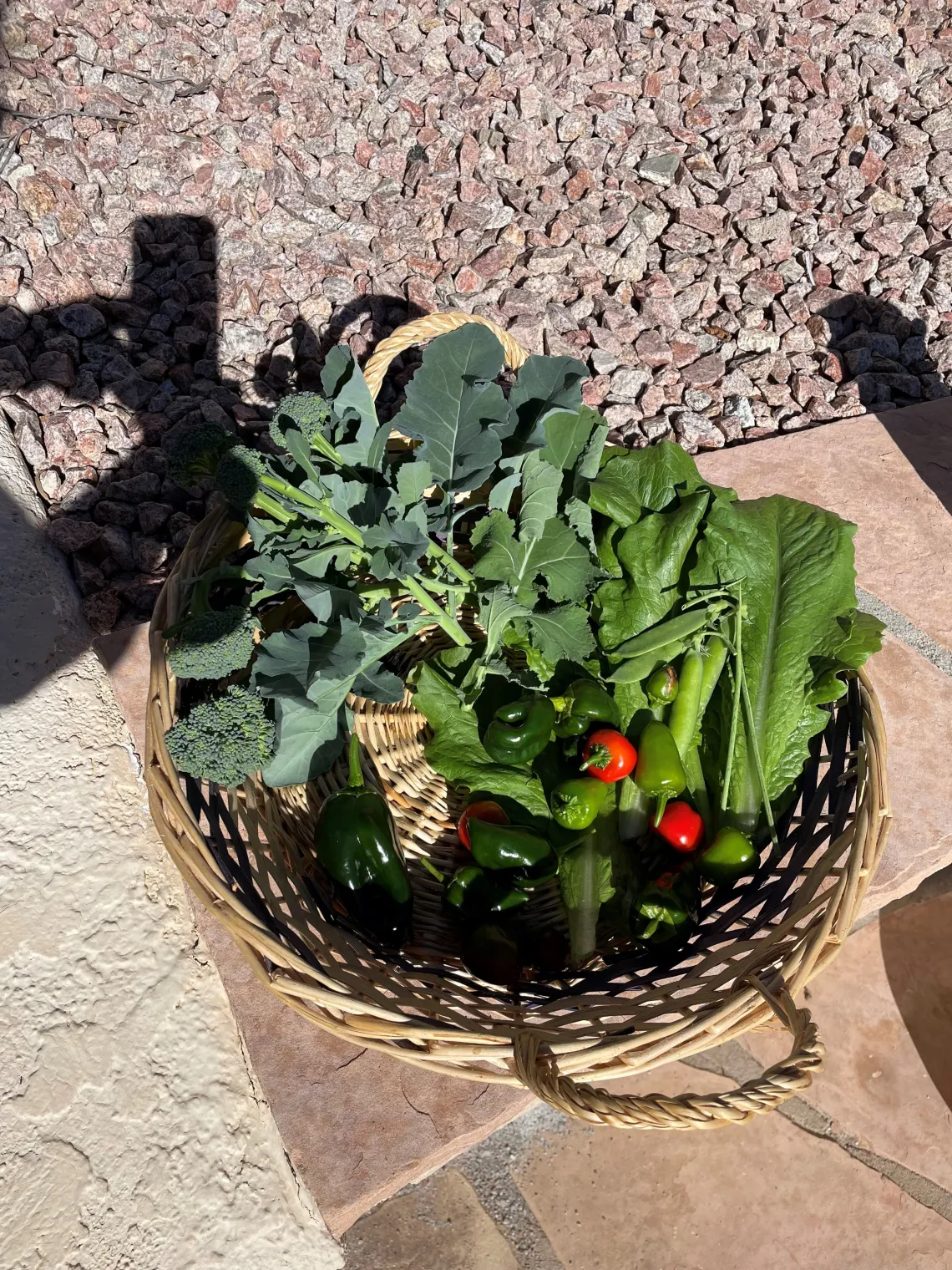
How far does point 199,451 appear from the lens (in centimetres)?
167

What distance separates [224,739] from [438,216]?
2032mm

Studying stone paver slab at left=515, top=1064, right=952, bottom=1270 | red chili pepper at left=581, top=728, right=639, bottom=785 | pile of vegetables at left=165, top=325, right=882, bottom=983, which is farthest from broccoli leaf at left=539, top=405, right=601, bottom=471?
stone paver slab at left=515, top=1064, right=952, bottom=1270

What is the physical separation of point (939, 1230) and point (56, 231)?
124 inches

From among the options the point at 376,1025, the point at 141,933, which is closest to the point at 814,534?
the point at 376,1025

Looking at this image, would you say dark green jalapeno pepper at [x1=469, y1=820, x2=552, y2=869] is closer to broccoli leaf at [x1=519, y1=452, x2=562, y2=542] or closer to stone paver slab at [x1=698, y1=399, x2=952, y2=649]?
broccoli leaf at [x1=519, y1=452, x2=562, y2=542]

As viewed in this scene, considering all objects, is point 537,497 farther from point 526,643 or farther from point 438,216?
point 438,216

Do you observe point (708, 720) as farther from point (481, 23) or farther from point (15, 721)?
point (481, 23)

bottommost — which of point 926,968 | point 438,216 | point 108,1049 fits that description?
point 108,1049

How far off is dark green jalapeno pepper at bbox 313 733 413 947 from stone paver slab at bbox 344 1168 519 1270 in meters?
0.49

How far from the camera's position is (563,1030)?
1.38 meters

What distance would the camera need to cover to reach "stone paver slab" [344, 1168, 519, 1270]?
1.73 meters

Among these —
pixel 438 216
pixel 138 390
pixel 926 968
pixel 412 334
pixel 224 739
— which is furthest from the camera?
pixel 438 216

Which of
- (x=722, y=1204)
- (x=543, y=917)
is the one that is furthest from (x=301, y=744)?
(x=722, y=1204)

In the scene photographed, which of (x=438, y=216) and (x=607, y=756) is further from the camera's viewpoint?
(x=438, y=216)
